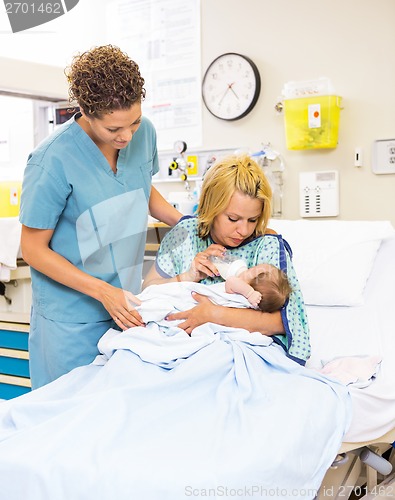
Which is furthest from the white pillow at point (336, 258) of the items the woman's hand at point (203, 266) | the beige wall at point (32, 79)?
the beige wall at point (32, 79)

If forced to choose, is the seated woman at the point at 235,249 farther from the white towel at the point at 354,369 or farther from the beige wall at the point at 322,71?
the beige wall at the point at 322,71

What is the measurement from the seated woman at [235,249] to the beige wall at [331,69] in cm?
121

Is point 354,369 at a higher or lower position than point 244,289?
lower

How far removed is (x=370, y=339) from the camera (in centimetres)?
199

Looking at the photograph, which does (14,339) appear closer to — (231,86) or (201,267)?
(201,267)

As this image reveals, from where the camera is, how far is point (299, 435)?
126cm

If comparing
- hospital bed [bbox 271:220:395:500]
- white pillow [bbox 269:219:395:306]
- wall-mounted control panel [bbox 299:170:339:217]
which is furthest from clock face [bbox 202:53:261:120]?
white pillow [bbox 269:219:395:306]

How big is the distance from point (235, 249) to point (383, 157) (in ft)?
4.18

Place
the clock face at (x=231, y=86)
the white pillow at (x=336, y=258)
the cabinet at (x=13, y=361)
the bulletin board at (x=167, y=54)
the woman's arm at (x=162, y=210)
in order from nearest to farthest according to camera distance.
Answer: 1. the woman's arm at (x=162, y=210)
2. the white pillow at (x=336, y=258)
3. the cabinet at (x=13, y=361)
4. the clock face at (x=231, y=86)
5. the bulletin board at (x=167, y=54)

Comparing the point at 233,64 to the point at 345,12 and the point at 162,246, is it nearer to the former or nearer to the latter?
the point at 345,12

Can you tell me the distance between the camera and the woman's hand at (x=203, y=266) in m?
1.67

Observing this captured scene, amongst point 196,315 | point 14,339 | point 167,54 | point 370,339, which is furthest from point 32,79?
point 370,339

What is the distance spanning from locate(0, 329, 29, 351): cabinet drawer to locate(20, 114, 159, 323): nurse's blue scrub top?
98cm

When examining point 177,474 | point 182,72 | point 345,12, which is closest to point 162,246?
point 177,474
